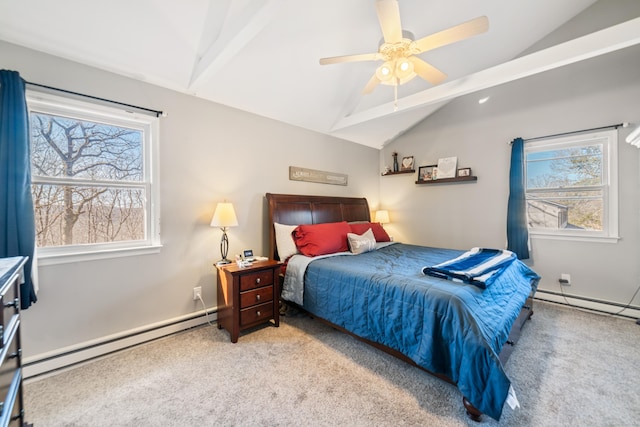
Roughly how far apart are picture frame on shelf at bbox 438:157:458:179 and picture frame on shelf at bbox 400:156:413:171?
486 mm

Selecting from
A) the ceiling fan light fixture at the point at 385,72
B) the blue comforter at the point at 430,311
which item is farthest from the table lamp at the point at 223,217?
the ceiling fan light fixture at the point at 385,72

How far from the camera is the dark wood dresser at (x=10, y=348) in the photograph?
86cm

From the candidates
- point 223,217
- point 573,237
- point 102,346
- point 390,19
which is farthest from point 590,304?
point 102,346

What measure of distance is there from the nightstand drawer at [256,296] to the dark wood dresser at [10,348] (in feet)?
4.52

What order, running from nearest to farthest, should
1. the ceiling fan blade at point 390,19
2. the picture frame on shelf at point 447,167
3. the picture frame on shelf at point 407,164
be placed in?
the ceiling fan blade at point 390,19 < the picture frame on shelf at point 447,167 < the picture frame on shelf at point 407,164

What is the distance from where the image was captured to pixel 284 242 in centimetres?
298

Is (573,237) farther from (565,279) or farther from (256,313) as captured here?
(256,313)

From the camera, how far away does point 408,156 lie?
4.54 meters

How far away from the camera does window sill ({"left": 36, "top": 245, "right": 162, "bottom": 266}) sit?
6.22ft

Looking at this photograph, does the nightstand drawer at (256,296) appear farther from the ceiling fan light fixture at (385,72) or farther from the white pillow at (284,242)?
the ceiling fan light fixture at (385,72)

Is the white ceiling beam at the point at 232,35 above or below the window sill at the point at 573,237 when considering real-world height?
above

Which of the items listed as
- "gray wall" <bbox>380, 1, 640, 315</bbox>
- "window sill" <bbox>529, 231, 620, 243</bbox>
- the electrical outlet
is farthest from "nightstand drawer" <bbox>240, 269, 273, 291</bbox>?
the electrical outlet

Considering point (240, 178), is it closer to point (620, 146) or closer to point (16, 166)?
point (16, 166)

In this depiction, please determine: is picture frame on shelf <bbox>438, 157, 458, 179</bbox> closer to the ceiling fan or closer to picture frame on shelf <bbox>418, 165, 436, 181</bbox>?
picture frame on shelf <bbox>418, 165, 436, 181</bbox>
